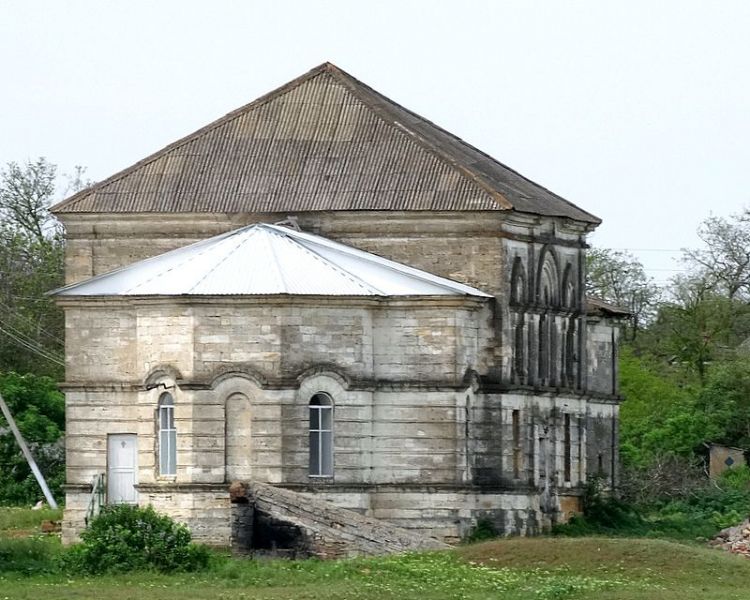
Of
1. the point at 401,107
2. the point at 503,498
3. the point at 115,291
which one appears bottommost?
the point at 503,498

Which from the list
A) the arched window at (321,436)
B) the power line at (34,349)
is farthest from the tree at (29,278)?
the arched window at (321,436)

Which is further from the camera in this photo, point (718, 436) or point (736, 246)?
point (736, 246)

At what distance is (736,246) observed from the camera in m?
103

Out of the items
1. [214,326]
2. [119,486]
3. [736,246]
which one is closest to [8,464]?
[119,486]

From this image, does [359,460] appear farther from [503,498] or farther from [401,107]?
[401,107]

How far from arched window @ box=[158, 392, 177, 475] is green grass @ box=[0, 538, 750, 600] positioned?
4823 millimetres

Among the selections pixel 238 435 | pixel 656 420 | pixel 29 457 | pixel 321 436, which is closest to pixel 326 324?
pixel 321 436

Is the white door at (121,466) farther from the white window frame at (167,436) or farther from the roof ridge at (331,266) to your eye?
the roof ridge at (331,266)

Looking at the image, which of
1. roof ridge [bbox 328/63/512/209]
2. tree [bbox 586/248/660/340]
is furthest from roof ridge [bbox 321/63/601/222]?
tree [bbox 586/248/660/340]

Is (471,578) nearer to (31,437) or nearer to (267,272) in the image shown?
(267,272)

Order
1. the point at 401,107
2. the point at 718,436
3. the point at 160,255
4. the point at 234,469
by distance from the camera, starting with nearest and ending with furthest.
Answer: the point at 234,469
the point at 160,255
the point at 401,107
the point at 718,436

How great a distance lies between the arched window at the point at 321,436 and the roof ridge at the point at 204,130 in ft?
25.0

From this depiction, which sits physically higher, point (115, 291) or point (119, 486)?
point (115, 291)

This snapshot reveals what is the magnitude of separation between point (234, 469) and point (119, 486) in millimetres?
3988
